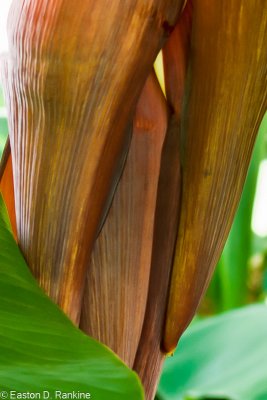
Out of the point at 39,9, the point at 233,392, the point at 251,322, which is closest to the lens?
the point at 39,9

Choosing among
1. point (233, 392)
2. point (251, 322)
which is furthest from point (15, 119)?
point (251, 322)

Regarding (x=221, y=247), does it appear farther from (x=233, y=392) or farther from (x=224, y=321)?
(x=224, y=321)

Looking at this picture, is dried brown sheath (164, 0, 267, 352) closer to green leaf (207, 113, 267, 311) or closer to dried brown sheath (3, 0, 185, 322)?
dried brown sheath (3, 0, 185, 322)

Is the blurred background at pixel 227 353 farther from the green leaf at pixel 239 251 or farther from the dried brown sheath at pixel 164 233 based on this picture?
the dried brown sheath at pixel 164 233

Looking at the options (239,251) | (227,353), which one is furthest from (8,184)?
(239,251)

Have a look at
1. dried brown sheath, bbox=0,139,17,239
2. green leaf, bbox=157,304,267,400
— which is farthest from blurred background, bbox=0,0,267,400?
dried brown sheath, bbox=0,139,17,239

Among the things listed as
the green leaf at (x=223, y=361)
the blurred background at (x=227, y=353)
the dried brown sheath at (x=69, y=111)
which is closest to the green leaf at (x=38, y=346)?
the dried brown sheath at (x=69, y=111)
